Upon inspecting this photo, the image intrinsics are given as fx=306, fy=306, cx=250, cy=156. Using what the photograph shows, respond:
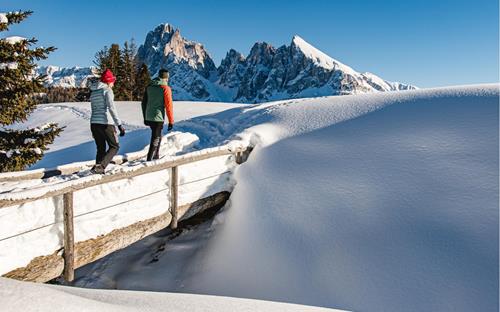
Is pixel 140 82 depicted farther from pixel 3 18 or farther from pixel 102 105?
pixel 102 105

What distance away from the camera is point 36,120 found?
20.4 metres

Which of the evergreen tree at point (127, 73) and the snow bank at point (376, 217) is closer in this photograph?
the snow bank at point (376, 217)

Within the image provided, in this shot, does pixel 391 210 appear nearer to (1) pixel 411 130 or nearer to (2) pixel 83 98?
(1) pixel 411 130

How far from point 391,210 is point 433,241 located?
74 centimetres

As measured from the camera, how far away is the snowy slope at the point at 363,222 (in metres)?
4.12

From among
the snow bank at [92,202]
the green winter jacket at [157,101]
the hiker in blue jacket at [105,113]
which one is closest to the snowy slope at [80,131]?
the green winter jacket at [157,101]

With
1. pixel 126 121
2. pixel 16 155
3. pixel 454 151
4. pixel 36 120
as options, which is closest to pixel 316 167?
pixel 454 151

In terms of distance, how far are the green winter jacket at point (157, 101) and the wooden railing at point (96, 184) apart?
3.77ft

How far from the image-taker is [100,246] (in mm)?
4660

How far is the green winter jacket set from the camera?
6.31 metres

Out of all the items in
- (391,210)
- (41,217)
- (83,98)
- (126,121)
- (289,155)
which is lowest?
(391,210)

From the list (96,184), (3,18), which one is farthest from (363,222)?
(3,18)

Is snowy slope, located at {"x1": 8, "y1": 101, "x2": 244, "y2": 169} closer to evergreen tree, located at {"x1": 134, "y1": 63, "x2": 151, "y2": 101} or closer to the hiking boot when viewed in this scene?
the hiking boot

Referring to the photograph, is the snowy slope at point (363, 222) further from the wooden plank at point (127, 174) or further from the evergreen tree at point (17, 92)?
the evergreen tree at point (17, 92)
